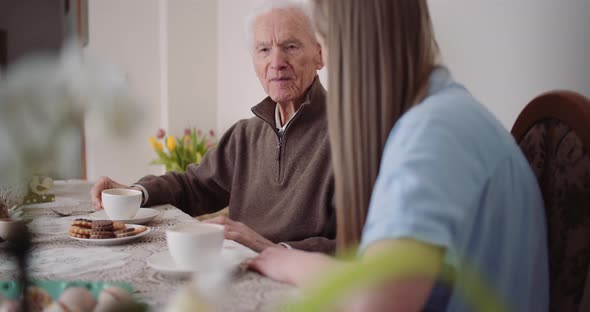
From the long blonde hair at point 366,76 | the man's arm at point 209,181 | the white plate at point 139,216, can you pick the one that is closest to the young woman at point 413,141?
the long blonde hair at point 366,76

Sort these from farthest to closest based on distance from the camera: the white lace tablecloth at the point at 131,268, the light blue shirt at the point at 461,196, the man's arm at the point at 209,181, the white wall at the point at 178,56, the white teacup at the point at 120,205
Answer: the white wall at the point at 178,56 < the man's arm at the point at 209,181 < the white teacup at the point at 120,205 < the white lace tablecloth at the point at 131,268 < the light blue shirt at the point at 461,196

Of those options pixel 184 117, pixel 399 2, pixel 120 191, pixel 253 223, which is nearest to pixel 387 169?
pixel 399 2

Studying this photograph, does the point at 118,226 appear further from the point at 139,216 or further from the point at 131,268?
the point at 131,268

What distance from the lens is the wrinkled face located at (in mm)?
1594

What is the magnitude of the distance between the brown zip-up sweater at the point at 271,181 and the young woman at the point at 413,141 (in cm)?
58

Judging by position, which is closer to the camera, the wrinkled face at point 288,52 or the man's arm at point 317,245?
the man's arm at point 317,245

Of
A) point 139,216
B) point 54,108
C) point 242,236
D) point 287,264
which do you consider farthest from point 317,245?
point 54,108

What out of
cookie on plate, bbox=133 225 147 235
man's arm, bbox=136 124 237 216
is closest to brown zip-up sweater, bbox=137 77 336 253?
man's arm, bbox=136 124 237 216

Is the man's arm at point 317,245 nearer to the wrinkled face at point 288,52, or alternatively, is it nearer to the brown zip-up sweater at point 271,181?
the brown zip-up sweater at point 271,181

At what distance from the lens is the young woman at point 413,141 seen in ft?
2.06

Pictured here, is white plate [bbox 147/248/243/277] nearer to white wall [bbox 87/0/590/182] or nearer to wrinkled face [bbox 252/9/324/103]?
white wall [bbox 87/0/590/182]

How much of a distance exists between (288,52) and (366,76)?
0.93m

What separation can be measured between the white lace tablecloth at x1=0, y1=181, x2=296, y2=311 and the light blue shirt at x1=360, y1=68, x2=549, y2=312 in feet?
0.66

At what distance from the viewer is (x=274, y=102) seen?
5.59 ft
